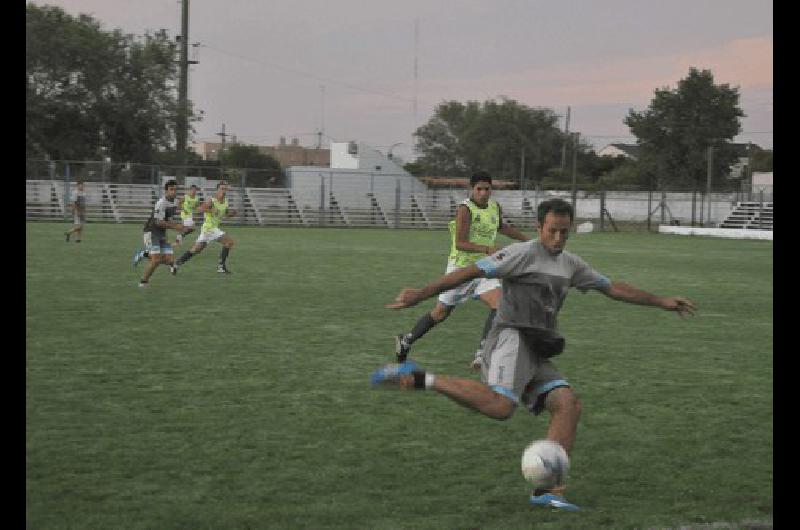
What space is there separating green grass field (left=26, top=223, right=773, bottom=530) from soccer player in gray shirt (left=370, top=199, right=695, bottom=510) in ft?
1.70

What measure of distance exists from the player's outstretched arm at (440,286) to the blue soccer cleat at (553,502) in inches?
51.6

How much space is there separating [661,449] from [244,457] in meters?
2.83

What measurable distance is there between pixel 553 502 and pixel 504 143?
130m

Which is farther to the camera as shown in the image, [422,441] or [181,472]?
[422,441]

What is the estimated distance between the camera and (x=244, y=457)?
22.7ft

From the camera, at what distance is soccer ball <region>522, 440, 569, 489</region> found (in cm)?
582

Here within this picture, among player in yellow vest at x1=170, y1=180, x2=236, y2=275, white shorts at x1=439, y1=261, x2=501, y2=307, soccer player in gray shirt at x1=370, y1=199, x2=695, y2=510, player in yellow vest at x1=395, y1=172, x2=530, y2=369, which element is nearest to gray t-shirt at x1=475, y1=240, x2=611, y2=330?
soccer player in gray shirt at x1=370, y1=199, x2=695, y2=510

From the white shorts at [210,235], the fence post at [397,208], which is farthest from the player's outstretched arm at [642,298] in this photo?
the fence post at [397,208]

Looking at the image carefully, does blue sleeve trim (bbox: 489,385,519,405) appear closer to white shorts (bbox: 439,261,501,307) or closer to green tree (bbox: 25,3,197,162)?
white shorts (bbox: 439,261,501,307)

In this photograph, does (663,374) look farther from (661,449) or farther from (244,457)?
(244,457)

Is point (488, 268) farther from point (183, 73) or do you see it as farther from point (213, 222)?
point (183, 73)

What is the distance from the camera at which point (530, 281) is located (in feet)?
20.9

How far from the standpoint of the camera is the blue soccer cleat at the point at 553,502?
5.84 meters

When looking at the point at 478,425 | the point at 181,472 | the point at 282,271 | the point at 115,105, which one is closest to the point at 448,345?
the point at 478,425
